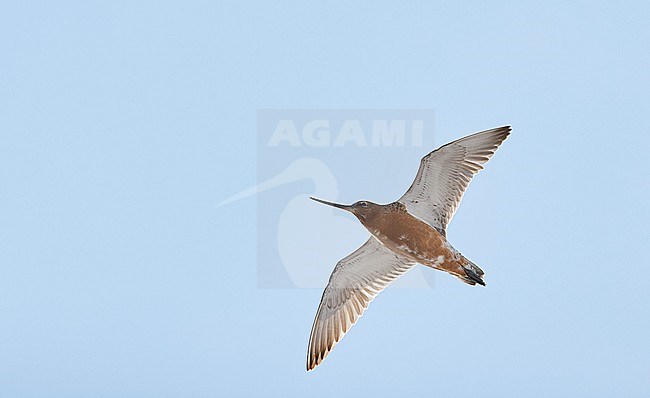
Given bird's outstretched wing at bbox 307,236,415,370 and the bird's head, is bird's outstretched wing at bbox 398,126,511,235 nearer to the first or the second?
the bird's head

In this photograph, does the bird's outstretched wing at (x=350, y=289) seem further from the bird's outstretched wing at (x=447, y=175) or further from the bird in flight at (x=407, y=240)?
the bird's outstretched wing at (x=447, y=175)

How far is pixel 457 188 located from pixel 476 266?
1602 mm

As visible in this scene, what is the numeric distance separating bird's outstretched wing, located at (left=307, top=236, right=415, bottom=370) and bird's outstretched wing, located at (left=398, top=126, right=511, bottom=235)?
1.04 metres

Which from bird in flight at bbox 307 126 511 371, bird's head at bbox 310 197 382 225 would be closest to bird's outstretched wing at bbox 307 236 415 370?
bird in flight at bbox 307 126 511 371

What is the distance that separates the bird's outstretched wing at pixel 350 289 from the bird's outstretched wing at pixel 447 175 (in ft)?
3.41

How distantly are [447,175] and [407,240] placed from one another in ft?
4.66

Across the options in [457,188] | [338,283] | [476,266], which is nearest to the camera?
[476,266]

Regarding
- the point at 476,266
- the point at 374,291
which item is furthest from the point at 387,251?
the point at 476,266

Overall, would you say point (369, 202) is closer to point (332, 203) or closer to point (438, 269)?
point (332, 203)

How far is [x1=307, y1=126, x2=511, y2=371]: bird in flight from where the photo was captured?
1391 cm

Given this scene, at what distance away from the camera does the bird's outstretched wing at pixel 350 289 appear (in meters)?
15.1

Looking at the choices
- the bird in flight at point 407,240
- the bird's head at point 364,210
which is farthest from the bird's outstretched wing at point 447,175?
the bird's head at point 364,210

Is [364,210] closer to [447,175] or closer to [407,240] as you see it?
[407,240]

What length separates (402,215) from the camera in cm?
1415
